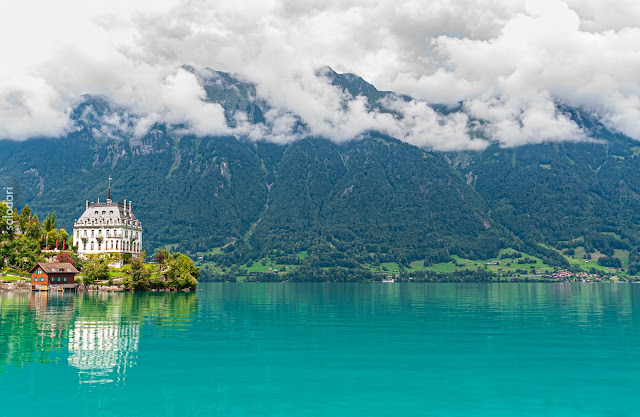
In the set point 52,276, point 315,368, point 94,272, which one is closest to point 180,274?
point 94,272

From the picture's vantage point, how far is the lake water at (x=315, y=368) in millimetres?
32531

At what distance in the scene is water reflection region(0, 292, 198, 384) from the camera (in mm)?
A: 43312

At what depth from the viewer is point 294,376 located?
40344mm

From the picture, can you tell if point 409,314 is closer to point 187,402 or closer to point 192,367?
point 192,367

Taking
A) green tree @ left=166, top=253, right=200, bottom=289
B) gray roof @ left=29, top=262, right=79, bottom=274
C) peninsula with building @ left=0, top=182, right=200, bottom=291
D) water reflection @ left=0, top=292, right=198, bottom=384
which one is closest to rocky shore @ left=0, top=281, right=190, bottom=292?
peninsula with building @ left=0, top=182, right=200, bottom=291

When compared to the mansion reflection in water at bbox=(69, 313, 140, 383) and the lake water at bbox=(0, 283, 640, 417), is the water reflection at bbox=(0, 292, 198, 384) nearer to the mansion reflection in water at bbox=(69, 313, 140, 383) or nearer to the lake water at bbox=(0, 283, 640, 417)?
the mansion reflection in water at bbox=(69, 313, 140, 383)

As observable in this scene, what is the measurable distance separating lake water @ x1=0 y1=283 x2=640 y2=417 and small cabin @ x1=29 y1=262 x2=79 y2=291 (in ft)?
296

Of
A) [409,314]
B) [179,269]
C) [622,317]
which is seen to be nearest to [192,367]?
[409,314]

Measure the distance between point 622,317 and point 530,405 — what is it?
6559 centimetres

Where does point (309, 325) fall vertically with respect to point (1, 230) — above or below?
below

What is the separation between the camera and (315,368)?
4309 centimetres

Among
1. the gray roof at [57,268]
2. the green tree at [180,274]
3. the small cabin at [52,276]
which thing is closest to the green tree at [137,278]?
the green tree at [180,274]

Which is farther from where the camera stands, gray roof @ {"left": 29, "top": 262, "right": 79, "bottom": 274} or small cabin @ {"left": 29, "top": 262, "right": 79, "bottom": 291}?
gray roof @ {"left": 29, "top": 262, "right": 79, "bottom": 274}

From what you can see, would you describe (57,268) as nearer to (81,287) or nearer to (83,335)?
(81,287)
